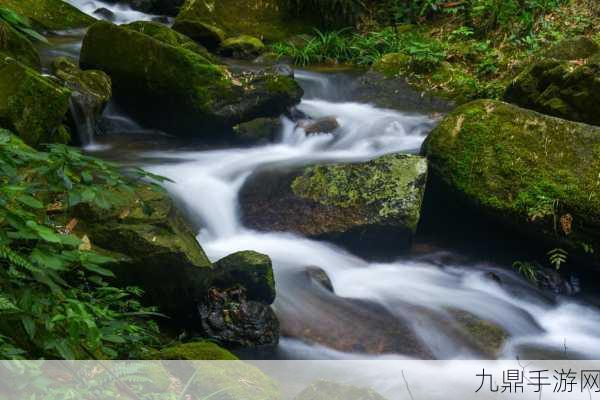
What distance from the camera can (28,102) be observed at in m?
4.70

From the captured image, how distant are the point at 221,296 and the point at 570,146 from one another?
333cm

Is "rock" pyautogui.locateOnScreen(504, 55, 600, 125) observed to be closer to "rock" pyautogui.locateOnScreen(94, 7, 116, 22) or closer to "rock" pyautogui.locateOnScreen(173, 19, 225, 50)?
"rock" pyautogui.locateOnScreen(173, 19, 225, 50)

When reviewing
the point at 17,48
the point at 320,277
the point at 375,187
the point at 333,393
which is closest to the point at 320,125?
the point at 375,187

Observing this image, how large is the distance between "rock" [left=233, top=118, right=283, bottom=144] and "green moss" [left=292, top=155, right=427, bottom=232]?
177cm

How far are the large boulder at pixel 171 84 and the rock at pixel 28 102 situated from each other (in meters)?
2.14

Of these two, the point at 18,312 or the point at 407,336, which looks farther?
the point at 407,336

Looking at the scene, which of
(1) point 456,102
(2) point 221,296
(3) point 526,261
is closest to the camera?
(2) point 221,296

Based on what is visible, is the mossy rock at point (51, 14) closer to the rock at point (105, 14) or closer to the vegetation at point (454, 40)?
the rock at point (105, 14)

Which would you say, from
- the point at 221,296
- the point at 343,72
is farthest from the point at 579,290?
the point at 343,72

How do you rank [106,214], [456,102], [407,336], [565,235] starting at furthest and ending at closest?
[456,102] < [565,235] < [407,336] < [106,214]

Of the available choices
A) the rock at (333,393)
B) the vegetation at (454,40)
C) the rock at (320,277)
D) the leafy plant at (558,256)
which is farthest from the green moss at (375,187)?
the vegetation at (454,40)

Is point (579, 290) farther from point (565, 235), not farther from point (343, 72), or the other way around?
point (343, 72)

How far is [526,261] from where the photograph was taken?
5.63 metres

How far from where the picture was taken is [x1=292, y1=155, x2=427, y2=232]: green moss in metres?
5.44
